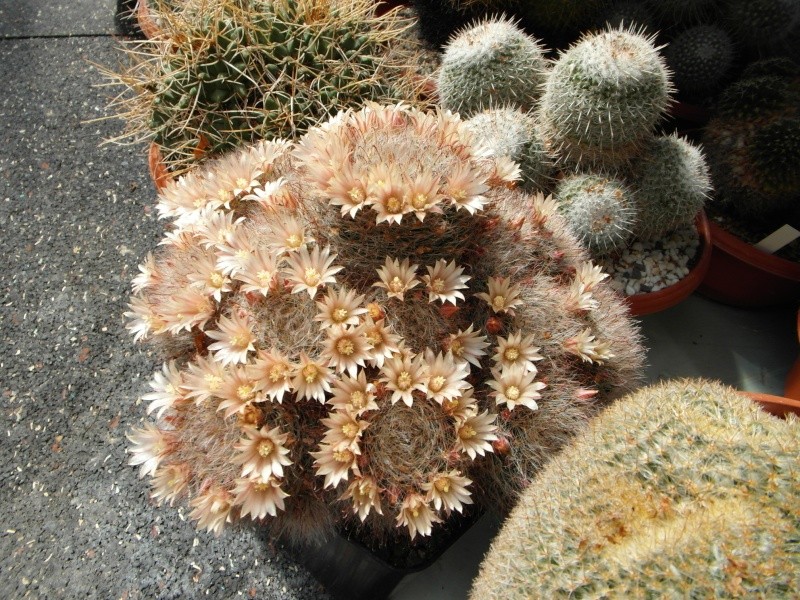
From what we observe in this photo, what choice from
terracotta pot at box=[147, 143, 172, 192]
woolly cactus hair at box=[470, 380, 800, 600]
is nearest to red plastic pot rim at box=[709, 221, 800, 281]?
woolly cactus hair at box=[470, 380, 800, 600]

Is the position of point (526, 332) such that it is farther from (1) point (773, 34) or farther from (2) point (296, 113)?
(1) point (773, 34)

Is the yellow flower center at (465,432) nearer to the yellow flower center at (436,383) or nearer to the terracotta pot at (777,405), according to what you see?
the yellow flower center at (436,383)

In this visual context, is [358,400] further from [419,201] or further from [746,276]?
[746,276]

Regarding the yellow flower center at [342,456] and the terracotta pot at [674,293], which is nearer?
the yellow flower center at [342,456]

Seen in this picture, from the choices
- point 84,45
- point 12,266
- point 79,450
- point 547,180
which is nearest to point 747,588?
point 547,180

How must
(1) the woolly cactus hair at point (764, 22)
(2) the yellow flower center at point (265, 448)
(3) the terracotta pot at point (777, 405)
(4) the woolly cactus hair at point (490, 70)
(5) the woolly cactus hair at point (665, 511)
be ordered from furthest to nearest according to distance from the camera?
(1) the woolly cactus hair at point (764, 22) → (4) the woolly cactus hair at point (490, 70) → (3) the terracotta pot at point (777, 405) → (2) the yellow flower center at point (265, 448) → (5) the woolly cactus hair at point (665, 511)

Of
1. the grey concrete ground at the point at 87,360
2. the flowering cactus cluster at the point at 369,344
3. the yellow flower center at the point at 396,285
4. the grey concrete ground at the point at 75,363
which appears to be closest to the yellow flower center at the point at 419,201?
the flowering cactus cluster at the point at 369,344

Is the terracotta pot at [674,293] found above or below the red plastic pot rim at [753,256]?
below

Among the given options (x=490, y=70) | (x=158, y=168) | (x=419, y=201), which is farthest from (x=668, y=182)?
(x=158, y=168)
